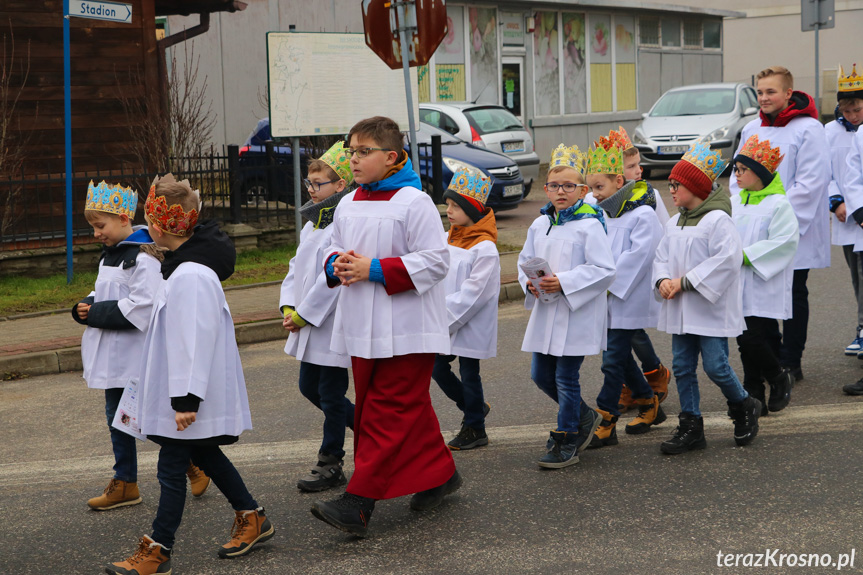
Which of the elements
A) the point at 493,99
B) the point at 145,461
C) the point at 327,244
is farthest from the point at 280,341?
the point at 493,99

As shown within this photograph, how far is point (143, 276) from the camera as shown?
15.9ft

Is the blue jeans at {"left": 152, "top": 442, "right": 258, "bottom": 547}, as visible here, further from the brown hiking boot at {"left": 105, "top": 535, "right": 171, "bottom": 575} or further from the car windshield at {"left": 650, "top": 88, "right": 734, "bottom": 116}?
the car windshield at {"left": 650, "top": 88, "right": 734, "bottom": 116}

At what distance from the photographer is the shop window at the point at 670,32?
32156 millimetres

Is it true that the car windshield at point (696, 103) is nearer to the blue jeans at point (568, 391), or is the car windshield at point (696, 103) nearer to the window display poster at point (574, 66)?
the window display poster at point (574, 66)

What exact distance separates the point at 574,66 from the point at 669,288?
2350cm

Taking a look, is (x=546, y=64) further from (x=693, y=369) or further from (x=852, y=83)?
(x=693, y=369)

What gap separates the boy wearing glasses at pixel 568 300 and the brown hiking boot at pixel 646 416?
0.62 metres

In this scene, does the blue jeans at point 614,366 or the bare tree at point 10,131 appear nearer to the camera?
the blue jeans at point 614,366

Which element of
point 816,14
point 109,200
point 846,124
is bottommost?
point 109,200

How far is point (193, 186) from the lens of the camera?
13141mm

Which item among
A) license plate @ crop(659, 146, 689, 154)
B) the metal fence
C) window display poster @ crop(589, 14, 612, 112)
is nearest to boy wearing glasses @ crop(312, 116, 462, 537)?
the metal fence

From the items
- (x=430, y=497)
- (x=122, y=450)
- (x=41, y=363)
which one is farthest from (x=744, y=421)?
(x=41, y=363)

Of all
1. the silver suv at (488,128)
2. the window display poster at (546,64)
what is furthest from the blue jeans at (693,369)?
the window display poster at (546,64)

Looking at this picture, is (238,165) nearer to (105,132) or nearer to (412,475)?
(105,132)
